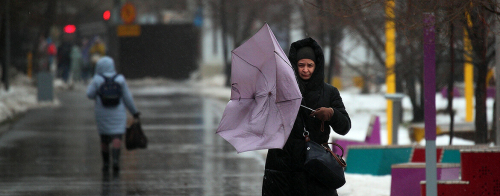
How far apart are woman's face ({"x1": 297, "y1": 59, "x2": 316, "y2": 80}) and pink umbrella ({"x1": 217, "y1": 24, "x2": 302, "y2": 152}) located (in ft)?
0.32

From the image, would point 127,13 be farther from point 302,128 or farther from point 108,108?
point 302,128

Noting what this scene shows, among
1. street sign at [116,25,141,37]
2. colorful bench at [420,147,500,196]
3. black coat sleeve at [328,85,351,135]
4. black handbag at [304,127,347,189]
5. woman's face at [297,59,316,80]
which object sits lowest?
colorful bench at [420,147,500,196]

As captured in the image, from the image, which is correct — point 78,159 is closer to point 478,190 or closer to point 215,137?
point 215,137

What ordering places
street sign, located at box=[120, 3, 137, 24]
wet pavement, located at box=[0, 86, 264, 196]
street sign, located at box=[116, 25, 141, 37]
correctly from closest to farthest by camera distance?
wet pavement, located at box=[0, 86, 264, 196], street sign, located at box=[116, 25, 141, 37], street sign, located at box=[120, 3, 137, 24]

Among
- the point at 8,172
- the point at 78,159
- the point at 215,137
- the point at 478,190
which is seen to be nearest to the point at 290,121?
the point at 478,190

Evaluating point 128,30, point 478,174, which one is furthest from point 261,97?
point 128,30

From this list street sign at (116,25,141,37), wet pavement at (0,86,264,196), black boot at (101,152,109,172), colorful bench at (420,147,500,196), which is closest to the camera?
colorful bench at (420,147,500,196)

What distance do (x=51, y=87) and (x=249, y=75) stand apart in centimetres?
1859

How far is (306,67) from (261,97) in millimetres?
359

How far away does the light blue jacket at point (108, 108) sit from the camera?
10.9m

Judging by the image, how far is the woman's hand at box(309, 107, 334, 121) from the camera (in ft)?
17.3

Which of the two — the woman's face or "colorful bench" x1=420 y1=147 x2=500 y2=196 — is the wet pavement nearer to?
"colorful bench" x1=420 y1=147 x2=500 y2=196

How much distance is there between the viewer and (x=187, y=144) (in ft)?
47.6

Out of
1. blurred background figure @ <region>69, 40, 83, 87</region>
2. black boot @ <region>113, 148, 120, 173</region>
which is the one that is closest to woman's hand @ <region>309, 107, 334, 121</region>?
black boot @ <region>113, 148, 120, 173</region>
